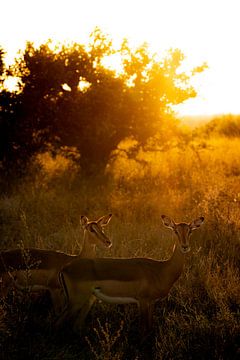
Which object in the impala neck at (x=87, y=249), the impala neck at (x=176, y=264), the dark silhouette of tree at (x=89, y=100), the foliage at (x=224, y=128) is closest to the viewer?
the impala neck at (x=176, y=264)

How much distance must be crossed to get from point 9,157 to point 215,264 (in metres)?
7.81

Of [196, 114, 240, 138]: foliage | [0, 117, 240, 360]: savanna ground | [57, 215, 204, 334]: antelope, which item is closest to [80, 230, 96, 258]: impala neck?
[0, 117, 240, 360]: savanna ground

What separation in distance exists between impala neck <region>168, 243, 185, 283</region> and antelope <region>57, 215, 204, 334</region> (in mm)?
16

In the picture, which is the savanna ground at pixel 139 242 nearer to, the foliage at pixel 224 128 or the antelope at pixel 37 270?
the antelope at pixel 37 270

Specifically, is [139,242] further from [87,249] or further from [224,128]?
[224,128]

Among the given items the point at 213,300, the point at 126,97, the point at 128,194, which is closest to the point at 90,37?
the point at 126,97

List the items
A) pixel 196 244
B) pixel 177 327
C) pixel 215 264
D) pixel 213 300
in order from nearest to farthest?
pixel 177 327, pixel 213 300, pixel 215 264, pixel 196 244

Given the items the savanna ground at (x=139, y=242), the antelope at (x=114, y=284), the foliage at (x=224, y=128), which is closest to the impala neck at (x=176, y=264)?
the antelope at (x=114, y=284)

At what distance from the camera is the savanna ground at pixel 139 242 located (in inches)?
233

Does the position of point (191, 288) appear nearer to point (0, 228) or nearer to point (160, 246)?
point (160, 246)

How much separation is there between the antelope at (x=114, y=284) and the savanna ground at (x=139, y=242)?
0.26 m

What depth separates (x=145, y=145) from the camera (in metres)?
16.1

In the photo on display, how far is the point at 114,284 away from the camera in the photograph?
620 cm

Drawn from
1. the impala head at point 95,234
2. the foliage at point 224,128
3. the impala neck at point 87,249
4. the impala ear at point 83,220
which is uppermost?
the foliage at point 224,128
